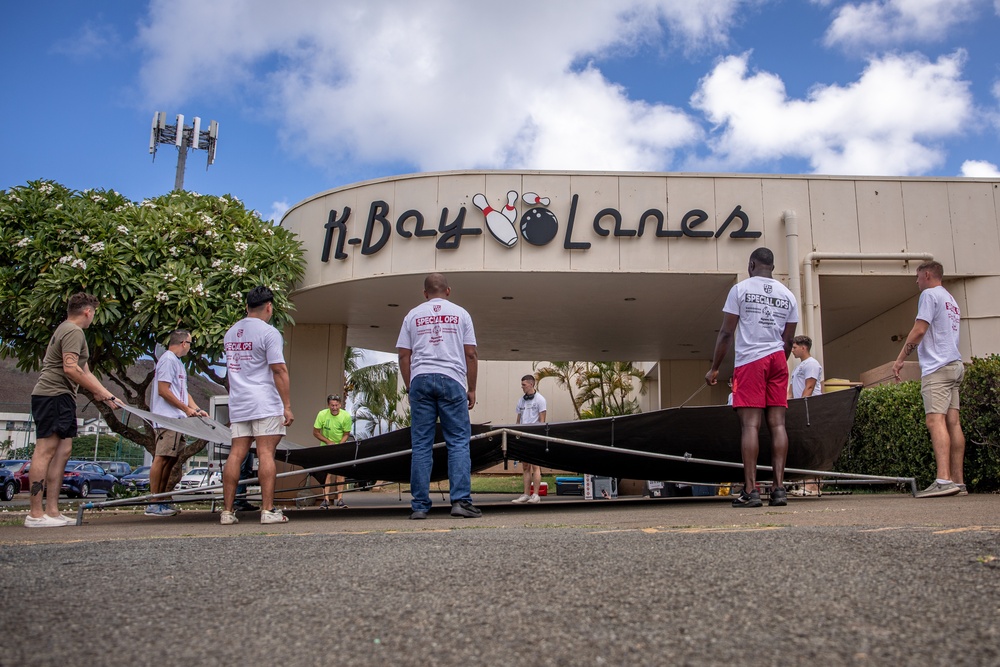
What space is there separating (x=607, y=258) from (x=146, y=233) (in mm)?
7045

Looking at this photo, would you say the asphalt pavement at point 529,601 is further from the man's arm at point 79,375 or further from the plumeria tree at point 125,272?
the plumeria tree at point 125,272

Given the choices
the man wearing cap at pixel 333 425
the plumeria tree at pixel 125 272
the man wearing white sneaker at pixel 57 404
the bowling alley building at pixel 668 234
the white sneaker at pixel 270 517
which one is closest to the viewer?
the white sneaker at pixel 270 517

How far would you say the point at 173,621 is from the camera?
2.05 meters

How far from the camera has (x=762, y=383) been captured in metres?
5.61

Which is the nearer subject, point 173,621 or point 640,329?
point 173,621

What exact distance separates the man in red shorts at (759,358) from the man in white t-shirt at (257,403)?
3.16 m

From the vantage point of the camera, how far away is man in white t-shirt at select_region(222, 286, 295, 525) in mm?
5688

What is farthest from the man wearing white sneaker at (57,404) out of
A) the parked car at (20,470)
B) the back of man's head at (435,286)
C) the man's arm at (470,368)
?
the parked car at (20,470)

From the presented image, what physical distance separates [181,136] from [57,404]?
23.3m

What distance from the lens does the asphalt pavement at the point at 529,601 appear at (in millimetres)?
1746

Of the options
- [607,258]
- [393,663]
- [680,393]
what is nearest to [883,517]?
[393,663]

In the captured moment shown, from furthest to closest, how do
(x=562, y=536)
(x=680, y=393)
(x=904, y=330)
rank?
(x=680, y=393), (x=904, y=330), (x=562, y=536)

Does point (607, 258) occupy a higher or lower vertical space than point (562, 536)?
higher

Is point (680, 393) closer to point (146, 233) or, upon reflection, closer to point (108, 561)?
point (146, 233)
